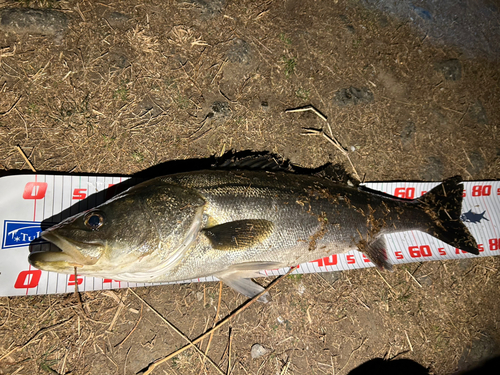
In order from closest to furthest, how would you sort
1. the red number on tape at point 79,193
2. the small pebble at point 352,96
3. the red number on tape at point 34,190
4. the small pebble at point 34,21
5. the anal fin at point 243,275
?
the anal fin at point 243,275
the red number on tape at point 34,190
the red number on tape at point 79,193
the small pebble at point 34,21
the small pebble at point 352,96

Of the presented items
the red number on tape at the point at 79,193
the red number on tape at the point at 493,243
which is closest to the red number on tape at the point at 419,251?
the red number on tape at the point at 493,243

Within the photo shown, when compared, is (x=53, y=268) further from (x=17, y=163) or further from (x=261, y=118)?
(x=261, y=118)

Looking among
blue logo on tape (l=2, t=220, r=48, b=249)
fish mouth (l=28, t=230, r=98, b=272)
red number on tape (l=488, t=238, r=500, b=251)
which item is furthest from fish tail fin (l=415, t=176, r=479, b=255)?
blue logo on tape (l=2, t=220, r=48, b=249)

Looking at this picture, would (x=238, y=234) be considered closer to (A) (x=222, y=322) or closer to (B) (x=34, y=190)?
(A) (x=222, y=322)

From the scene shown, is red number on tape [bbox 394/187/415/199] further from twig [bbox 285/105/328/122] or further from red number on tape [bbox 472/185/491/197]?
twig [bbox 285/105/328/122]

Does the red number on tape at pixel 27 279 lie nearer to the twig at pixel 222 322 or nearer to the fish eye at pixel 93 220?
the fish eye at pixel 93 220

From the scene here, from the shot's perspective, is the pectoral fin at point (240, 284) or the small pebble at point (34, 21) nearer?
the pectoral fin at point (240, 284)

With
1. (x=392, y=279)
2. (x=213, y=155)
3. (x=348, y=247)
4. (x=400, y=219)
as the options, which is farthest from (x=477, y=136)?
(x=213, y=155)
